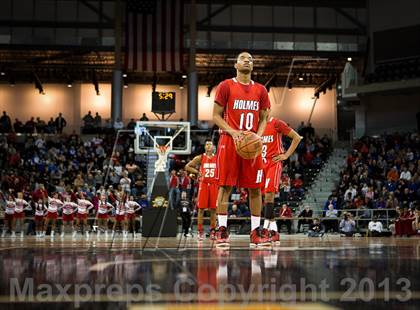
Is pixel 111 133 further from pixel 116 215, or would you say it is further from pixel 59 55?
pixel 116 215

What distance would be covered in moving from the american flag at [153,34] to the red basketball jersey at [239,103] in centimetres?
2581

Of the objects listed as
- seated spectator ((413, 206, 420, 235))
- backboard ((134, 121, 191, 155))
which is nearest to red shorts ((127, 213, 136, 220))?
backboard ((134, 121, 191, 155))

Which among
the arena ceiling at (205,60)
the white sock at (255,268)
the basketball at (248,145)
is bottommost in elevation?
the white sock at (255,268)

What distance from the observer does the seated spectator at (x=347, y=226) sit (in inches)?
779

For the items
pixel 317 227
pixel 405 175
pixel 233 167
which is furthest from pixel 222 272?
pixel 405 175

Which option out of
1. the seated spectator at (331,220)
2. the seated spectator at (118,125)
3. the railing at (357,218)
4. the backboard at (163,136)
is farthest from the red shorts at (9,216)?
the seated spectator at (118,125)

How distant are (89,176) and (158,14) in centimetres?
1113

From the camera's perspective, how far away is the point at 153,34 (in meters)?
32.9

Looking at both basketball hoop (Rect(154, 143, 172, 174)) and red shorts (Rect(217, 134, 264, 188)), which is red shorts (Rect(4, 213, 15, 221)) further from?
red shorts (Rect(217, 134, 264, 188))

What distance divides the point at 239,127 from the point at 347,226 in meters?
13.4

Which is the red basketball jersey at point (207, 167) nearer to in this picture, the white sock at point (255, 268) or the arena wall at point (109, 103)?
the white sock at point (255, 268)

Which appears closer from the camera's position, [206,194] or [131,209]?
[206,194]

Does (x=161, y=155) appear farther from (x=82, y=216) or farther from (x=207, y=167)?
(x=207, y=167)

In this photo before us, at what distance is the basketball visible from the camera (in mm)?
7133
